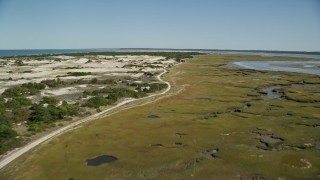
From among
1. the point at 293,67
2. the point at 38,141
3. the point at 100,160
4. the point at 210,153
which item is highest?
the point at 210,153

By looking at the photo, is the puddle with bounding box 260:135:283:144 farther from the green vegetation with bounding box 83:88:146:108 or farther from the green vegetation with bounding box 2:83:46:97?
the green vegetation with bounding box 2:83:46:97

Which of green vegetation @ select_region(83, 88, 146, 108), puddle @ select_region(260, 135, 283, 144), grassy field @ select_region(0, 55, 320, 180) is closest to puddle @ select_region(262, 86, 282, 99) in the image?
grassy field @ select_region(0, 55, 320, 180)

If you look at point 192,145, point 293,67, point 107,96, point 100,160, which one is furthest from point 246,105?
point 293,67

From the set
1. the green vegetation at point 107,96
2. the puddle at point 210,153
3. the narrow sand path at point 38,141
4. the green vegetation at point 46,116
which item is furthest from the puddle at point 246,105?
the green vegetation at point 46,116

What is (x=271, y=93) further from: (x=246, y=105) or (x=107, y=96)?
(x=107, y=96)

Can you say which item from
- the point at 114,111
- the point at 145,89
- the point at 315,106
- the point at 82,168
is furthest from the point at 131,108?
the point at 315,106
